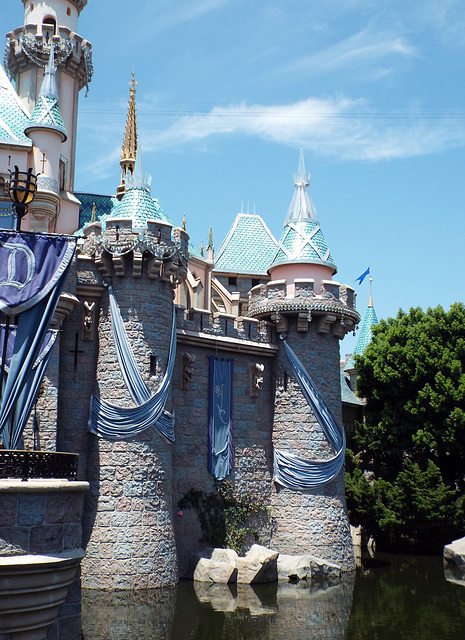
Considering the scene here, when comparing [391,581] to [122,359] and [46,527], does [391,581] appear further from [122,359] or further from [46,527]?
[46,527]

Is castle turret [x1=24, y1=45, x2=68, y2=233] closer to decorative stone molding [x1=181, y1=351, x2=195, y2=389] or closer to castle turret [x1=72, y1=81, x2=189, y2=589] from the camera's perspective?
castle turret [x1=72, y1=81, x2=189, y2=589]

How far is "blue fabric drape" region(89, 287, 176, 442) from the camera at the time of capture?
17.5 metres

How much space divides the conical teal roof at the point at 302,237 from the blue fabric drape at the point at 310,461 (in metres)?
2.80

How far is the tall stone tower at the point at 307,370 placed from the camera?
20656 mm

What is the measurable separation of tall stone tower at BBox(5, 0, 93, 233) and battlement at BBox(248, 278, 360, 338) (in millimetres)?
7203

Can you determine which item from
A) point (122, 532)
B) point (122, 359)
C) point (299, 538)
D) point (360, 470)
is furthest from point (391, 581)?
point (122, 359)

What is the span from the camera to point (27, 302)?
1050cm

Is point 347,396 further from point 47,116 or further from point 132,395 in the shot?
point 47,116

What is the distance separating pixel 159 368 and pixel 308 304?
5.25 m

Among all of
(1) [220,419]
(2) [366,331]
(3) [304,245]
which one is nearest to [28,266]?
(1) [220,419]

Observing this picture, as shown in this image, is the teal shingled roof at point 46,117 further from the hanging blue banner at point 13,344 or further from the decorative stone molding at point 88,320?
the hanging blue banner at point 13,344

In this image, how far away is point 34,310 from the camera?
1059cm

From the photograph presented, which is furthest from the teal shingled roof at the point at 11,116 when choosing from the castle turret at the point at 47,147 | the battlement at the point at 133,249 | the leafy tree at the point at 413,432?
the leafy tree at the point at 413,432

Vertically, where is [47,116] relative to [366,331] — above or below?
above
